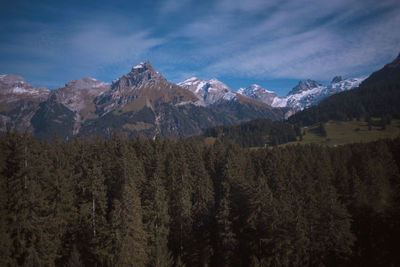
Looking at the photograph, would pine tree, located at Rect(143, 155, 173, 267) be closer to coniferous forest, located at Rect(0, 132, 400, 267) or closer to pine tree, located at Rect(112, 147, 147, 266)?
coniferous forest, located at Rect(0, 132, 400, 267)

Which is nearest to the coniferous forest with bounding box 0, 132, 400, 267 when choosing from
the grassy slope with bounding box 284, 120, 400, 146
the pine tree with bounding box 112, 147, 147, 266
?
the pine tree with bounding box 112, 147, 147, 266

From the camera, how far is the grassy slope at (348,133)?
453ft

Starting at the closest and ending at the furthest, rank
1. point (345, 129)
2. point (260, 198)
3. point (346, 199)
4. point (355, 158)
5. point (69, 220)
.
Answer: point (260, 198) → point (69, 220) → point (346, 199) → point (355, 158) → point (345, 129)

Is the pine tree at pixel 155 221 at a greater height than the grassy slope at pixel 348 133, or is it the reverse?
the grassy slope at pixel 348 133

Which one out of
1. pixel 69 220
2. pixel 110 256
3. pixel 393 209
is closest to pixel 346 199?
pixel 393 209

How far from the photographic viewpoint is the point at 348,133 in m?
156

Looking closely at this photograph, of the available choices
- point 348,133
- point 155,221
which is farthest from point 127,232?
point 348,133

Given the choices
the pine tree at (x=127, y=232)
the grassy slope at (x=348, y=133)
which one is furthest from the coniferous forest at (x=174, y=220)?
the grassy slope at (x=348, y=133)

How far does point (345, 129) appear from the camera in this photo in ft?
547

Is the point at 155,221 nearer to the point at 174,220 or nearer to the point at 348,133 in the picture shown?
the point at 174,220

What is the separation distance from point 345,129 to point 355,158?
394ft

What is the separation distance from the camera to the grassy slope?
13800 centimetres

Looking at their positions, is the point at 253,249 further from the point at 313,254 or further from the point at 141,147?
the point at 141,147

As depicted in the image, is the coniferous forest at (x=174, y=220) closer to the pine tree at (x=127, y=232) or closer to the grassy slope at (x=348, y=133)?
the pine tree at (x=127, y=232)
